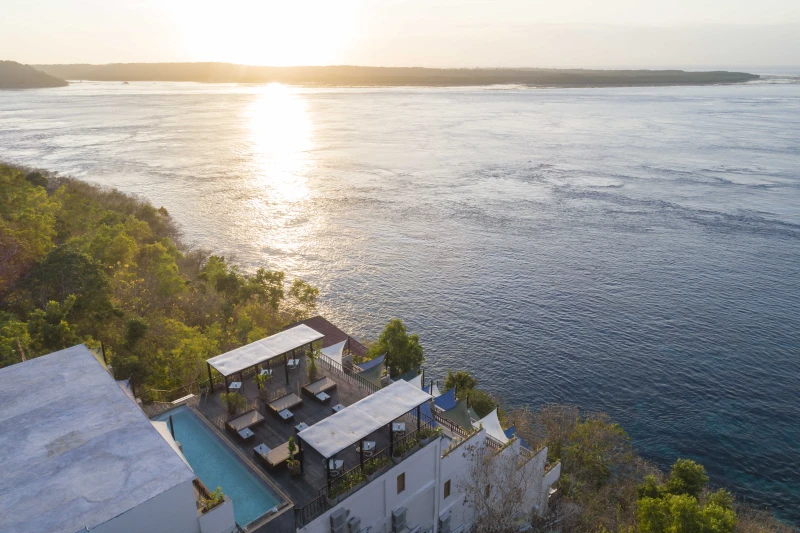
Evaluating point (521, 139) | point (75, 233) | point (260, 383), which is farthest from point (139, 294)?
point (521, 139)

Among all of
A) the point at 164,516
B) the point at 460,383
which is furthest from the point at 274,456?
the point at 460,383

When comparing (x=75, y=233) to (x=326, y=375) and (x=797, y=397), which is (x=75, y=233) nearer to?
(x=326, y=375)

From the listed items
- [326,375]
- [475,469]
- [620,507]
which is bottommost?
[620,507]

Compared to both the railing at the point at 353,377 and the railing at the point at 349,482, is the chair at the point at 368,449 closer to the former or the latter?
the railing at the point at 349,482

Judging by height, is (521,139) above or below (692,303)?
above

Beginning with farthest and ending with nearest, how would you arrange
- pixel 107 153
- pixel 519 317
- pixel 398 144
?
pixel 398 144 → pixel 107 153 → pixel 519 317

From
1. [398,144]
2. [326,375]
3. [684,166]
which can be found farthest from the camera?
[398,144]
